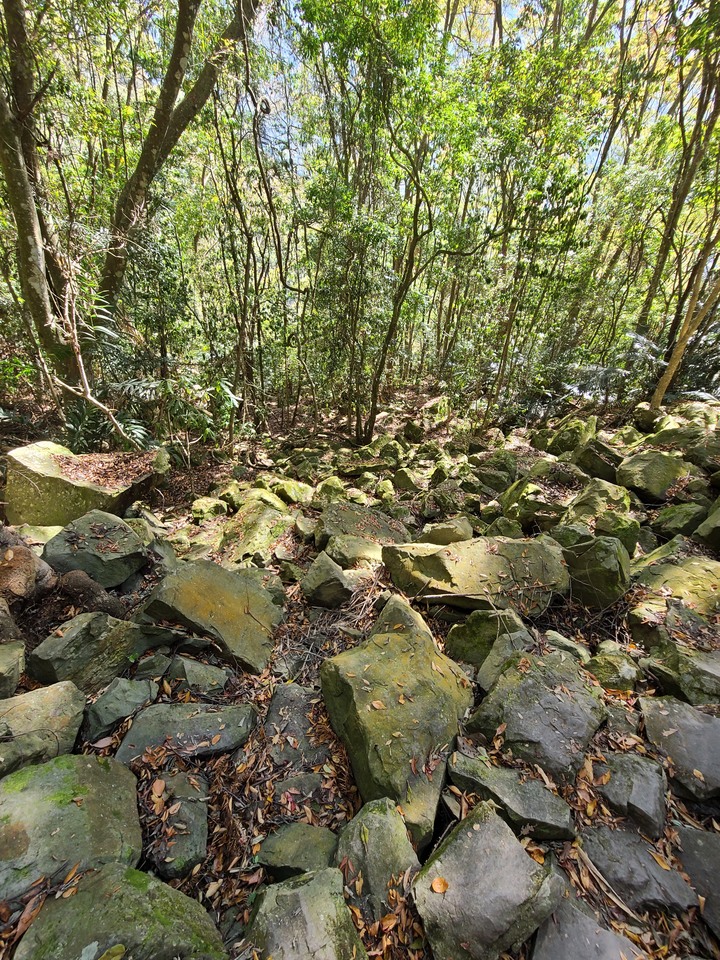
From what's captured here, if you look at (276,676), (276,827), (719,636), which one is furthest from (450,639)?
(719,636)

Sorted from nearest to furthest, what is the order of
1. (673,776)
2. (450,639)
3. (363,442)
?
(673,776) < (450,639) < (363,442)

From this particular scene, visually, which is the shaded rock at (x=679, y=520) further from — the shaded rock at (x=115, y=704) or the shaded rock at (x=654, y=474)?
the shaded rock at (x=115, y=704)

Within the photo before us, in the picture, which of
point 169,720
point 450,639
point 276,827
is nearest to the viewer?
point 276,827

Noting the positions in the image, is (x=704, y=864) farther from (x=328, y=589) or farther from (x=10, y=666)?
(x=10, y=666)

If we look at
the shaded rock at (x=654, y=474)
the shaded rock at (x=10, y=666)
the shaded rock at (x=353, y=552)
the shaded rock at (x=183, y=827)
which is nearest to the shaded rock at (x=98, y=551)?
the shaded rock at (x=10, y=666)

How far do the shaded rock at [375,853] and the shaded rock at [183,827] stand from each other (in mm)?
689

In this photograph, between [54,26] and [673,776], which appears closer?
[673,776]

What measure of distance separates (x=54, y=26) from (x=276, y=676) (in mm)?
8506

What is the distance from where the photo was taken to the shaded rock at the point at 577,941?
1.63m

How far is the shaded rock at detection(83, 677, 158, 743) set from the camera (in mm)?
2412

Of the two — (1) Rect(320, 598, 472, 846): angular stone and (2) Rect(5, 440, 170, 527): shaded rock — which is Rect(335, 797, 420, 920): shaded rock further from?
(2) Rect(5, 440, 170, 527): shaded rock

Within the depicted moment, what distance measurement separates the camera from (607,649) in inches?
119

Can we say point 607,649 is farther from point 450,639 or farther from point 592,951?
point 592,951

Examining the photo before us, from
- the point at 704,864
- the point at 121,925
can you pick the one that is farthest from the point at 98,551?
the point at 704,864
